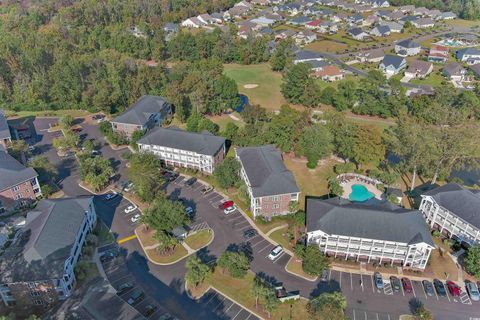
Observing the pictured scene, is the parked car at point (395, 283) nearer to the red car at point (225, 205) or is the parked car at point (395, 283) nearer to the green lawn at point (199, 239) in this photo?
the green lawn at point (199, 239)

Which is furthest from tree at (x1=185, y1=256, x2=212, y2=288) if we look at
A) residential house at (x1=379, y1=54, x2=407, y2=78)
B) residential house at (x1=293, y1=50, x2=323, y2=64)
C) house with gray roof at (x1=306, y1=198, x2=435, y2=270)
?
residential house at (x1=379, y1=54, x2=407, y2=78)

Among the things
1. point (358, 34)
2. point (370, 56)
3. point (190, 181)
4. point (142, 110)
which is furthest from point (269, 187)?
point (358, 34)

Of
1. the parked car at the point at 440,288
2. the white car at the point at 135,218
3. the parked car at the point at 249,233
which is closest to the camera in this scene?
the parked car at the point at 440,288

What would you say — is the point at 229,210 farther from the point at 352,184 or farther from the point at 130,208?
the point at 352,184

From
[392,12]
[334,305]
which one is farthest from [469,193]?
[392,12]

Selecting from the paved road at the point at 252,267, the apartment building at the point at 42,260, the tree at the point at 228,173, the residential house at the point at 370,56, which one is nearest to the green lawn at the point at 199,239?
the paved road at the point at 252,267

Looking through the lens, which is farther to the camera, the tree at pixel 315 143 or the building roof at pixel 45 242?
the tree at pixel 315 143
